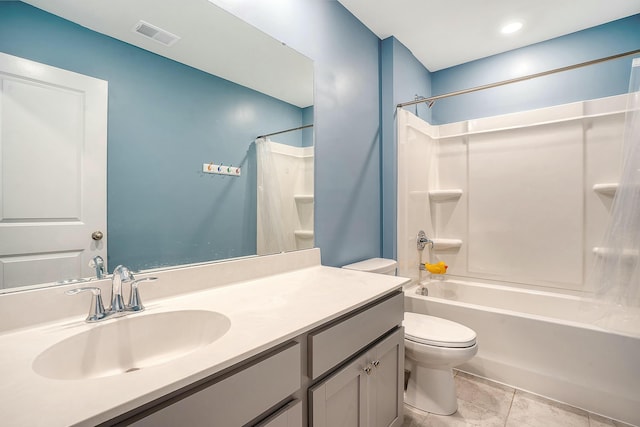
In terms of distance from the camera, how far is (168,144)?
3.71 feet

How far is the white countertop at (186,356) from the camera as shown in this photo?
0.49 metres

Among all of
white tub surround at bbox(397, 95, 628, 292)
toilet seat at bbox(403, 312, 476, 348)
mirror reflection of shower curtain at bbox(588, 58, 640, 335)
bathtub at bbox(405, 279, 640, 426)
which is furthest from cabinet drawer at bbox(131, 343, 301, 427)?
mirror reflection of shower curtain at bbox(588, 58, 640, 335)

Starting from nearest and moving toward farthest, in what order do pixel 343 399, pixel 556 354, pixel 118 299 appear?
1. pixel 118 299
2. pixel 343 399
3. pixel 556 354

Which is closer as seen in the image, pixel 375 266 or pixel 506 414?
pixel 506 414

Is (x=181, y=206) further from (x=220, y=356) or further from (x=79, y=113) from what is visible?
(x=220, y=356)

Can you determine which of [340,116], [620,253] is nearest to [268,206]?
[340,116]

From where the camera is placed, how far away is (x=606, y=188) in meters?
2.09

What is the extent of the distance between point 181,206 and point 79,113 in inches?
16.8

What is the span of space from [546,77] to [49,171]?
126 inches

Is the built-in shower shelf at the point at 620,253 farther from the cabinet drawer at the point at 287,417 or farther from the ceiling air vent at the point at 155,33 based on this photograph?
the ceiling air vent at the point at 155,33

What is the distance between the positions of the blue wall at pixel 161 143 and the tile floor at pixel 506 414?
1.38 meters

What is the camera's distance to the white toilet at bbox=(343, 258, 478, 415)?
5.11 ft

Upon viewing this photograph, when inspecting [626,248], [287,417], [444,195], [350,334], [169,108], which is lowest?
[287,417]

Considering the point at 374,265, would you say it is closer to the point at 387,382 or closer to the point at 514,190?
the point at 387,382
